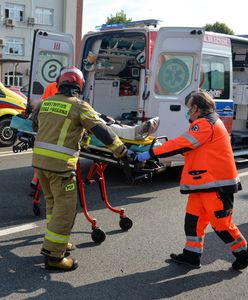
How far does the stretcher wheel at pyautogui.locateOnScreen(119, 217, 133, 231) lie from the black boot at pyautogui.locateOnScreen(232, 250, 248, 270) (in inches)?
52.4

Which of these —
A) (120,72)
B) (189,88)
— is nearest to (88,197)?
(189,88)

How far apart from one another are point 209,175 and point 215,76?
4.16 meters

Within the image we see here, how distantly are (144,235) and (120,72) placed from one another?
16.6 ft

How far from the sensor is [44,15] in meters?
36.5

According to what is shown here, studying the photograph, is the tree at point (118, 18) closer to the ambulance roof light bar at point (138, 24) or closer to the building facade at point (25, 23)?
the building facade at point (25, 23)

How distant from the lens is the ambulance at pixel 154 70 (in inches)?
265

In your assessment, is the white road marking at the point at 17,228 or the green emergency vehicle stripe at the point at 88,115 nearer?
the green emergency vehicle stripe at the point at 88,115

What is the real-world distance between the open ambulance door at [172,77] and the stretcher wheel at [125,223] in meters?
2.22

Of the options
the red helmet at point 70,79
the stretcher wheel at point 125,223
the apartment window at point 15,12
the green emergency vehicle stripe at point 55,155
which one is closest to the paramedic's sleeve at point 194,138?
the green emergency vehicle stripe at point 55,155

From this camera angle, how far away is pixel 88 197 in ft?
20.6

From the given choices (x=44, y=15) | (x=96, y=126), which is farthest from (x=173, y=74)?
(x=44, y=15)

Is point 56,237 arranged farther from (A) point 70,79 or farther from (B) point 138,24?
(B) point 138,24

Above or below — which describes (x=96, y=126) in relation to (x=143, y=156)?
above

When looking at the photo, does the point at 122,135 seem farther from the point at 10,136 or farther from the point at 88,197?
the point at 10,136
